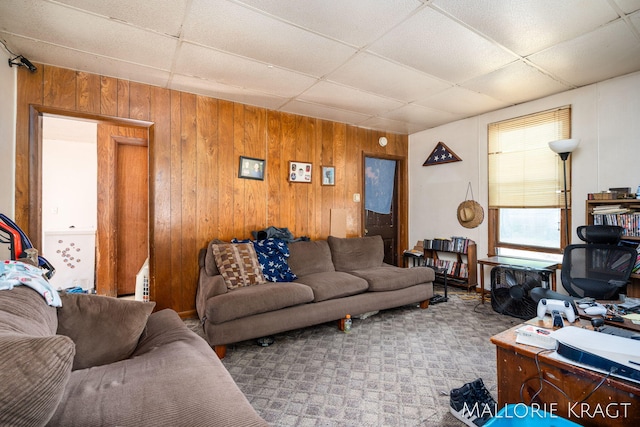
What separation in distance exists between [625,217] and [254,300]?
11.4ft

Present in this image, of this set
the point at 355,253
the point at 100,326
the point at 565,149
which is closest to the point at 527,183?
the point at 565,149

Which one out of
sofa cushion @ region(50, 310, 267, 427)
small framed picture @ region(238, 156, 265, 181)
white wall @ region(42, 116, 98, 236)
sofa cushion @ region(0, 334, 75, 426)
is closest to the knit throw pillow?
small framed picture @ region(238, 156, 265, 181)

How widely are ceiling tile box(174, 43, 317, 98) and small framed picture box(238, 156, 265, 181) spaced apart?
85 centimetres

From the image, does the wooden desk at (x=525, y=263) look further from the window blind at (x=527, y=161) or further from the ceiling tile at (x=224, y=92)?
the ceiling tile at (x=224, y=92)

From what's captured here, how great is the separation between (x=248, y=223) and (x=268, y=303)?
4.80 ft

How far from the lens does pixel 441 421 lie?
66.6 inches

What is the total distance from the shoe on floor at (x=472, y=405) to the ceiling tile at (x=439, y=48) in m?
2.44

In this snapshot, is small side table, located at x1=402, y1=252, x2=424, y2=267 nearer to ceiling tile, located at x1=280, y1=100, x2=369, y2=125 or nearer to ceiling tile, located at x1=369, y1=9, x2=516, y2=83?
ceiling tile, located at x1=280, y1=100, x2=369, y2=125

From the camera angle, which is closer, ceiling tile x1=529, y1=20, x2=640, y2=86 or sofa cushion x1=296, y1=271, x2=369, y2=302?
ceiling tile x1=529, y1=20, x2=640, y2=86

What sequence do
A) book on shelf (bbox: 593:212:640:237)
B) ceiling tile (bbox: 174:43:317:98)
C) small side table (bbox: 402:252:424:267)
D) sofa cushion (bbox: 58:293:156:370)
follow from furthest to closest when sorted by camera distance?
small side table (bbox: 402:252:424:267)
book on shelf (bbox: 593:212:640:237)
ceiling tile (bbox: 174:43:317:98)
sofa cushion (bbox: 58:293:156:370)

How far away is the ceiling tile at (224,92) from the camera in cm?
308

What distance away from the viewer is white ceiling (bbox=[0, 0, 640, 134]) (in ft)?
6.56

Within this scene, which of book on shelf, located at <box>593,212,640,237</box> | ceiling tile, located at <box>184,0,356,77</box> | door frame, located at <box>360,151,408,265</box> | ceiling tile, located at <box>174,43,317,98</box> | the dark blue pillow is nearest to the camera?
ceiling tile, located at <box>184,0,356,77</box>

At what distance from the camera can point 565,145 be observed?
3.09m
